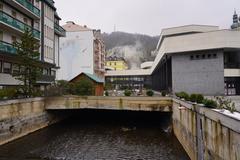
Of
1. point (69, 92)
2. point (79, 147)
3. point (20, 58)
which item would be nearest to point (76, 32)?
point (69, 92)

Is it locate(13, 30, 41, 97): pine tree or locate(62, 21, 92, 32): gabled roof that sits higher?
locate(62, 21, 92, 32): gabled roof

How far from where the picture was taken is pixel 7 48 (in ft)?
86.4

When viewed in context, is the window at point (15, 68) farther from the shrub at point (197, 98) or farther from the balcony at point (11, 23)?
the shrub at point (197, 98)

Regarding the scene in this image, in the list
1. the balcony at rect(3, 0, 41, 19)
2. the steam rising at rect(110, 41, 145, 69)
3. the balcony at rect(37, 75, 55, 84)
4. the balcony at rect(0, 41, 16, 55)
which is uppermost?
the steam rising at rect(110, 41, 145, 69)

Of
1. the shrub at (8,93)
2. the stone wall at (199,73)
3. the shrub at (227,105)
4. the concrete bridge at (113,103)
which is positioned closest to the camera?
the shrub at (227,105)

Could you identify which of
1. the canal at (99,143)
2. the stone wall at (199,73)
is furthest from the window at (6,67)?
the stone wall at (199,73)

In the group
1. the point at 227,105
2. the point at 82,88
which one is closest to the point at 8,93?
the point at 82,88

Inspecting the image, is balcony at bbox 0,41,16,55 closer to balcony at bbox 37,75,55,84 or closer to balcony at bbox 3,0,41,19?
balcony at bbox 3,0,41,19

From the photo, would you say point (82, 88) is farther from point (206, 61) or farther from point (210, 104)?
point (210, 104)

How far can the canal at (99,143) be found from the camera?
1743 centimetres

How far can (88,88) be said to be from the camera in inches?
1427

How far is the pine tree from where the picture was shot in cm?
2609

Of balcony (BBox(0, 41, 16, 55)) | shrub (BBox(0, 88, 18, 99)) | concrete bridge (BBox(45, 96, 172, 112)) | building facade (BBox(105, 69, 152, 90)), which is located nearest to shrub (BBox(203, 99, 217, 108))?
concrete bridge (BBox(45, 96, 172, 112))

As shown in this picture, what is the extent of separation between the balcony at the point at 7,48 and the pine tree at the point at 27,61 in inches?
24.7
